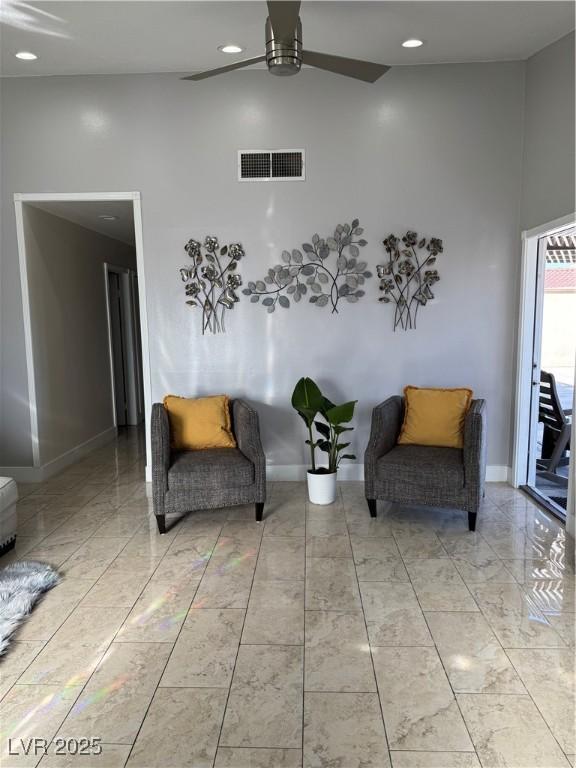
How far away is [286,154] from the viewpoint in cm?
431

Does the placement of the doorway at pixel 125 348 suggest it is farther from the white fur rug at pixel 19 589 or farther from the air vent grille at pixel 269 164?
the white fur rug at pixel 19 589

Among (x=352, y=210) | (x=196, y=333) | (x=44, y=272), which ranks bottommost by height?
(x=196, y=333)

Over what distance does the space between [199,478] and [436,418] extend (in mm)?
1693

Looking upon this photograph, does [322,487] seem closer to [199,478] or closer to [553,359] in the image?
[199,478]

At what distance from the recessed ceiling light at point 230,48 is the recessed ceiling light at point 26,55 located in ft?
4.25

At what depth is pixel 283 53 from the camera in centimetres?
259

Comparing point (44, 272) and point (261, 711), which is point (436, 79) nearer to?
point (44, 272)

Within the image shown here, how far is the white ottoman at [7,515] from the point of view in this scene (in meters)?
3.21

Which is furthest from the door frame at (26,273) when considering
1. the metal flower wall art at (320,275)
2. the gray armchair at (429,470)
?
the gray armchair at (429,470)

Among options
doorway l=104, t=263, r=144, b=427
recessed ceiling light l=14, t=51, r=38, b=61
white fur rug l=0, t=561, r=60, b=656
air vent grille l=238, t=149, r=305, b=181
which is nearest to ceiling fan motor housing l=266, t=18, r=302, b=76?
air vent grille l=238, t=149, r=305, b=181

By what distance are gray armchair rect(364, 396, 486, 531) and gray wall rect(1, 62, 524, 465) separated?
0.80 metres

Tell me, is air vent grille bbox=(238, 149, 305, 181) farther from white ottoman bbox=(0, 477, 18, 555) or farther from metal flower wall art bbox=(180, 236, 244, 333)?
white ottoman bbox=(0, 477, 18, 555)

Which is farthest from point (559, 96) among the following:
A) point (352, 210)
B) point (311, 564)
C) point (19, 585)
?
point (19, 585)

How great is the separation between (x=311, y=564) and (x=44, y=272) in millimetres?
3423
